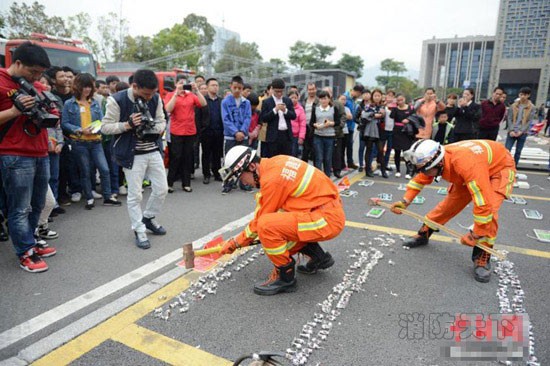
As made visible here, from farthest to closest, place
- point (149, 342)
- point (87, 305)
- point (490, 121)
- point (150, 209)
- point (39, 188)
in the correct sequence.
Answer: point (490, 121), point (150, 209), point (39, 188), point (87, 305), point (149, 342)

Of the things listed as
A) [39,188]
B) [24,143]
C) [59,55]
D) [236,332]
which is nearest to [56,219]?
[39,188]

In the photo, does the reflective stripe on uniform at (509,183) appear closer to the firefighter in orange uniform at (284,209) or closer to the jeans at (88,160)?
the firefighter in orange uniform at (284,209)

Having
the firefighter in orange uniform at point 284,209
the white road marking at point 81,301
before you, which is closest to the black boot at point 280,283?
the firefighter in orange uniform at point 284,209

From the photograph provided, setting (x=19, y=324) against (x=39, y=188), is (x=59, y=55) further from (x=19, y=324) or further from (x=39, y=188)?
(x=19, y=324)

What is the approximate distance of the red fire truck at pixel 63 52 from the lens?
528 inches

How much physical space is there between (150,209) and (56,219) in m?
1.65

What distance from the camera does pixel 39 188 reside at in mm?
3957

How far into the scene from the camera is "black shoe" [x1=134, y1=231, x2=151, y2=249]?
4.36 m

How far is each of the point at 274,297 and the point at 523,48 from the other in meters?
79.2

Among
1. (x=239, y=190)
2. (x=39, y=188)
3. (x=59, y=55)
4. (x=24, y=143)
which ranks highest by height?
(x=59, y=55)

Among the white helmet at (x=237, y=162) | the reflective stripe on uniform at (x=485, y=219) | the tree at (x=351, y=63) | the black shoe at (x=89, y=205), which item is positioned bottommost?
the black shoe at (x=89, y=205)

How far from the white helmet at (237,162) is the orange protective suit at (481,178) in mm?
2072

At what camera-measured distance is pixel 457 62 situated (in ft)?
306

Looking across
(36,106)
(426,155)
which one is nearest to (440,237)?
(426,155)
